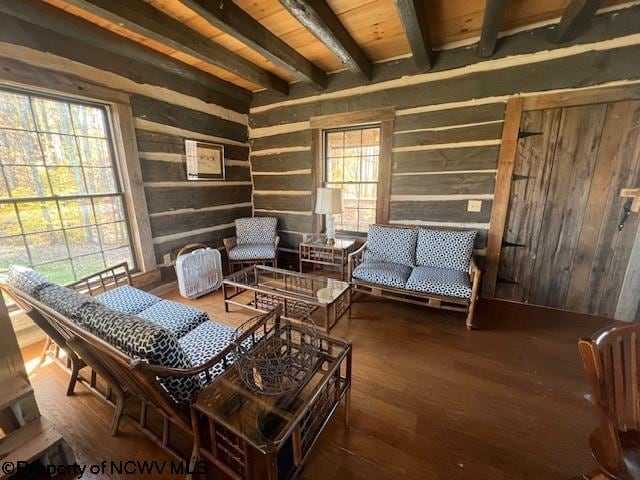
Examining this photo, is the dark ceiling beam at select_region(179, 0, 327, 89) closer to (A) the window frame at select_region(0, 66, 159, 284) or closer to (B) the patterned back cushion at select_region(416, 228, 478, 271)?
(A) the window frame at select_region(0, 66, 159, 284)

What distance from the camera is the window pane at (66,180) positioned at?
91.2 inches

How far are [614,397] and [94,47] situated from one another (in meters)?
4.13

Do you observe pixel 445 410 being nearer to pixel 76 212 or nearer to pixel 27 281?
pixel 27 281

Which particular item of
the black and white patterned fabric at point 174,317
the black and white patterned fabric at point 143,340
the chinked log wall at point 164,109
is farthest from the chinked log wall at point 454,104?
the black and white patterned fabric at point 143,340

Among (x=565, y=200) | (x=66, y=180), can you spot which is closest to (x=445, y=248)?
(x=565, y=200)

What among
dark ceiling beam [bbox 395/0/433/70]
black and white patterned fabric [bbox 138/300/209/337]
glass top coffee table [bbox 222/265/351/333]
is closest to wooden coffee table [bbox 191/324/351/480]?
black and white patterned fabric [bbox 138/300/209/337]

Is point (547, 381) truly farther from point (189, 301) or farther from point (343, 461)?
point (189, 301)

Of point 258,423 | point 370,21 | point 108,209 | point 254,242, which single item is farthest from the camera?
point 254,242

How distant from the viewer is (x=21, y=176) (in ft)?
6.96

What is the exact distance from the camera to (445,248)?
9.16 feet

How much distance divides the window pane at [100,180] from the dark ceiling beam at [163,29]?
1.34m

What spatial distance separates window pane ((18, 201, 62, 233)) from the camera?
Answer: 216cm

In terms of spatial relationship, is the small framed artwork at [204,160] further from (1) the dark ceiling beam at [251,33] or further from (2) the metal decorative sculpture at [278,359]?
(2) the metal decorative sculpture at [278,359]

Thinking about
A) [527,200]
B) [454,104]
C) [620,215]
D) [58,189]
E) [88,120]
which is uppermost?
[454,104]
